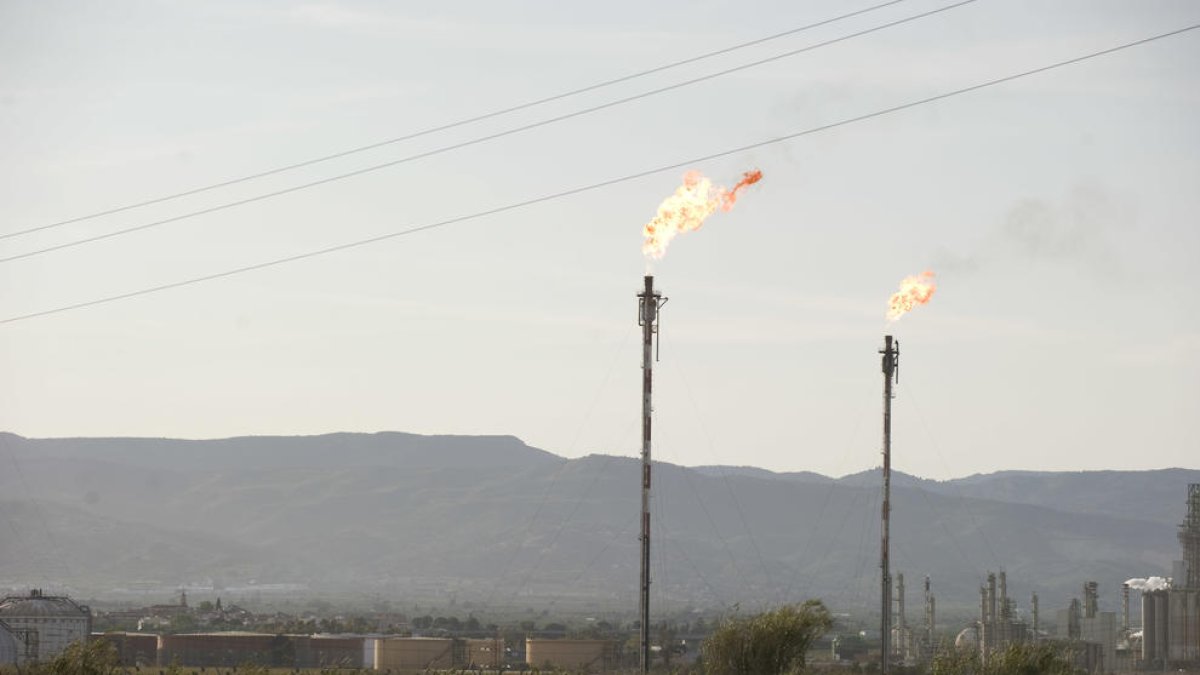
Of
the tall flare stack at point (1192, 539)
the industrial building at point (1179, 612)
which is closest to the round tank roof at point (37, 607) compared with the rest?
the industrial building at point (1179, 612)

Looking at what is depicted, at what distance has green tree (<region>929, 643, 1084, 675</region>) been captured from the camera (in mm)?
60719

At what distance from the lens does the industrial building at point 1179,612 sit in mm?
149625

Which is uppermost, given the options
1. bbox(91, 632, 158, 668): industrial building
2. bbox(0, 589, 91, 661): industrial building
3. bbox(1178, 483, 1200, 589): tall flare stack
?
bbox(1178, 483, 1200, 589): tall flare stack

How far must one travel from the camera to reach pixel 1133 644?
16300cm

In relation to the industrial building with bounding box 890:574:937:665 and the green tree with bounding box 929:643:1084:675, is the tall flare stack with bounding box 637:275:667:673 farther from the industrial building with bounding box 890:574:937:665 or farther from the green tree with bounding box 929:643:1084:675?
the industrial building with bounding box 890:574:937:665

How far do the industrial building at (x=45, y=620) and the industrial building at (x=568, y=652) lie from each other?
27.8 metres

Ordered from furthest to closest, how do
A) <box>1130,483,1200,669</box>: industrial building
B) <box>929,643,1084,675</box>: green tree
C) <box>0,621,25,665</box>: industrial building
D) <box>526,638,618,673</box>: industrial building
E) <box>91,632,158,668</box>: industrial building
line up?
1. <box>1130,483,1200,669</box>: industrial building
2. <box>91,632,158,668</box>: industrial building
3. <box>526,638,618,673</box>: industrial building
4. <box>0,621,25,665</box>: industrial building
5. <box>929,643,1084,675</box>: green tree

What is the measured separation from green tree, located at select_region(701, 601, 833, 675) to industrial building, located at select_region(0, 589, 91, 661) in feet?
203

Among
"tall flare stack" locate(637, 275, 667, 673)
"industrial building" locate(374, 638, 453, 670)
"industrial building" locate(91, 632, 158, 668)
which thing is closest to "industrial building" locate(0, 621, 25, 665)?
"industrial building" locate(91, 632, 158, 668)

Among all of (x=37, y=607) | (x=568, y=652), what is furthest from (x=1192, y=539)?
(x=37, y=607)

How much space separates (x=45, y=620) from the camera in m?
116

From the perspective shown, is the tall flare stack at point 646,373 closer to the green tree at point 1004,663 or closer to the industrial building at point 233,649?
the green tree at point 1004,663

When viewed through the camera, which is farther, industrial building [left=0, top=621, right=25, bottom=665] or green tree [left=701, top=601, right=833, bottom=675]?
industrial building [left=0, top=621, right=25, bottom=665]

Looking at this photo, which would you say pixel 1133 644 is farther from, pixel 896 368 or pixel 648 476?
pixel 648 476
